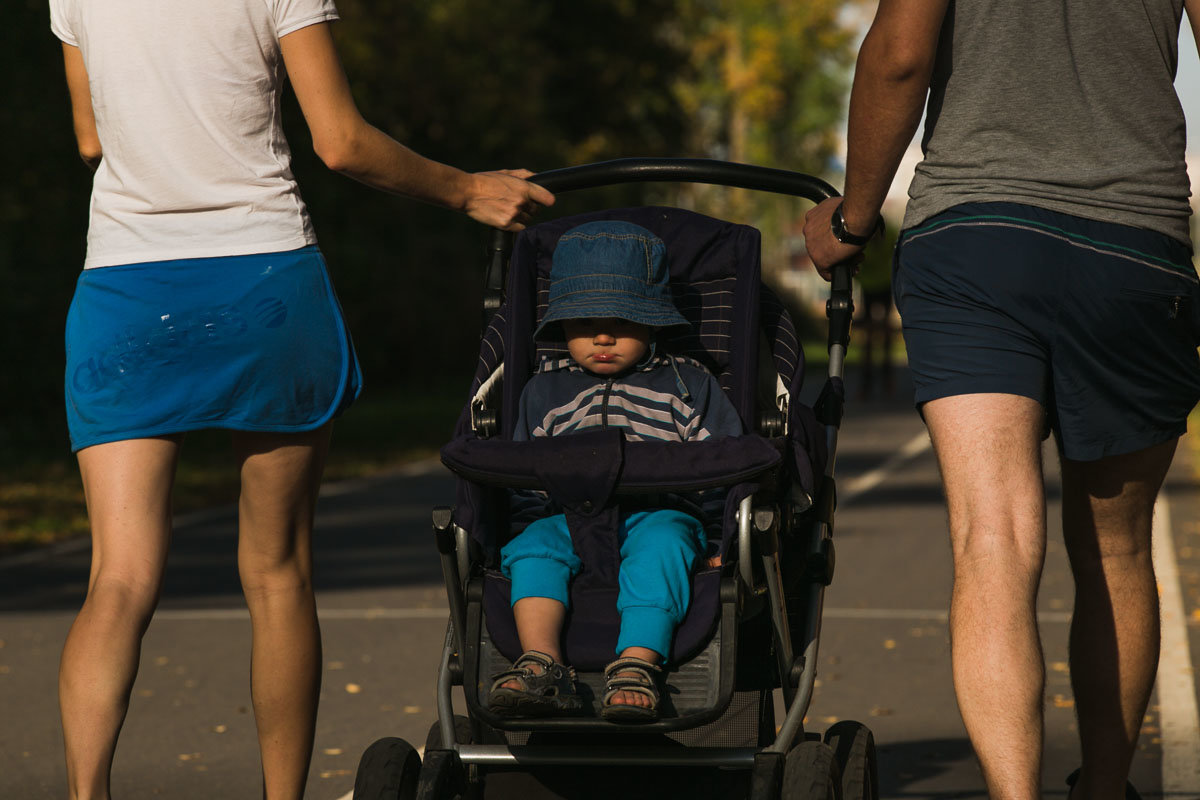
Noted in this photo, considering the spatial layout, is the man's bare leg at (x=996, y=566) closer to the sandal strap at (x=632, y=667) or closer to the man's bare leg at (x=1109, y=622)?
the man's bare leg at (x=1109, y=622)

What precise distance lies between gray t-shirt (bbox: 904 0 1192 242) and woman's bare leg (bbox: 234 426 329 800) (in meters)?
→ 1.49

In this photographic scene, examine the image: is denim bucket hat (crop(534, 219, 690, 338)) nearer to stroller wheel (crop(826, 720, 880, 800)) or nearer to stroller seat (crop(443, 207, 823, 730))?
stroller seat (crop(443, 207, 823, 730))

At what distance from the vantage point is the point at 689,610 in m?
3.69

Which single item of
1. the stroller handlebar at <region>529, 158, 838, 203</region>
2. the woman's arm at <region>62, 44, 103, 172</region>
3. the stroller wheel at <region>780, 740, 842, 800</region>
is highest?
the woman's arm at <region>62, 44, 103, 172</region>

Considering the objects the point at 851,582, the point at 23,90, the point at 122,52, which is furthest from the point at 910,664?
the point at 23,90

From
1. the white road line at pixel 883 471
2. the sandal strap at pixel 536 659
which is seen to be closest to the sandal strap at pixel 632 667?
the sandal strap at pixel 536 659

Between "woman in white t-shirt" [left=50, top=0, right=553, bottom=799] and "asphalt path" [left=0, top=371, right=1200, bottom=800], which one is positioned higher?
"woman in white t-shirt" [left=50, top=0, right=553, bottom=799]

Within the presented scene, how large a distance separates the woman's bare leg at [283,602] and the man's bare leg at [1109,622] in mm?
1680

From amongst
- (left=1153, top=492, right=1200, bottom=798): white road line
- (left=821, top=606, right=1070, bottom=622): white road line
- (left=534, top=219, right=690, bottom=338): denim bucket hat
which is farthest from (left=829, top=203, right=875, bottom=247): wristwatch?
(left=821, top=606, right=1070, bottom=622): white road line

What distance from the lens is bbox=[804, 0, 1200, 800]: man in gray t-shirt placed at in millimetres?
3455

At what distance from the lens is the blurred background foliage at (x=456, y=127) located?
17312 mm

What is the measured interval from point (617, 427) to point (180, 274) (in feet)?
3.13

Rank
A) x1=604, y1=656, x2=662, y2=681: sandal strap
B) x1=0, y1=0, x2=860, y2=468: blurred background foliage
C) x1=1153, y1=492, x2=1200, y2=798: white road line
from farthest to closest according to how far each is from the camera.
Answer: x1=0, y1=0, x2=860, y2=468: blurred background foliage < x1=1153, y1=492, x2=1200, y2=798: white road line < x1=604, y1=656, x2=662, y2=681: sandal strap

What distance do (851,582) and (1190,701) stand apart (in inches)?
113
